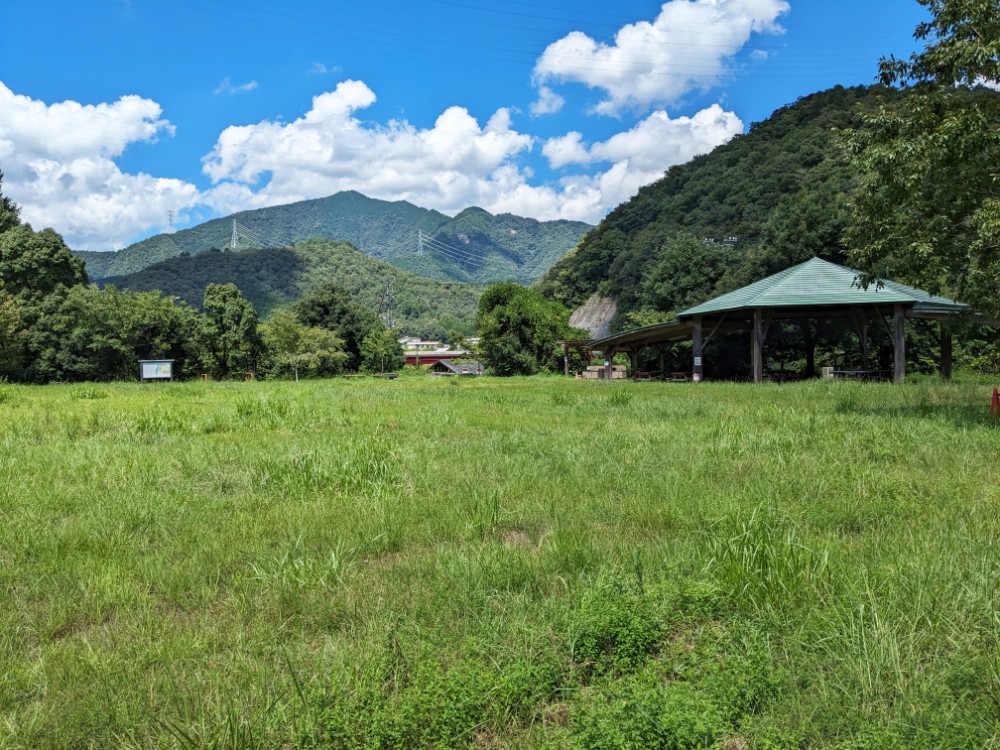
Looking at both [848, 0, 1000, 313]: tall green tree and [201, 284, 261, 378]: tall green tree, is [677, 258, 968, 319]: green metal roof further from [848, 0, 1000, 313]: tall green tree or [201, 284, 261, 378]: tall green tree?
[201, 284, 261, 378]: tall green tree

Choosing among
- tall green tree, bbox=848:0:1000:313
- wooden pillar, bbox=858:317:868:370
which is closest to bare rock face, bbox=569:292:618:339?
wooden pillar, bbox=858:317:868:370

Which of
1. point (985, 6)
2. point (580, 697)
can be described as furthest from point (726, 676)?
point (985, 6)

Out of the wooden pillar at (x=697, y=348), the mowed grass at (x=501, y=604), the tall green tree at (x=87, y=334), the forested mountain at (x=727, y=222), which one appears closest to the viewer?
the mowed grass at (x=501, y=604)

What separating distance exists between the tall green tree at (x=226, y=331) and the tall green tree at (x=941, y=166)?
166 feet

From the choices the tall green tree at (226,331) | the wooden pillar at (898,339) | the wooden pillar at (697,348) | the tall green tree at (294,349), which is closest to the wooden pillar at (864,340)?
the wooden pillar at (898,339)

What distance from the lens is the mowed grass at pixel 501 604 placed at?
1.88 metres

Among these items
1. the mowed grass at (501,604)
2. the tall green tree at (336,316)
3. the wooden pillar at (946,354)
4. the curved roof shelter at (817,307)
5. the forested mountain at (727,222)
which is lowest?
the mowed grass at (501,604)

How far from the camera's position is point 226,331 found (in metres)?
51.7

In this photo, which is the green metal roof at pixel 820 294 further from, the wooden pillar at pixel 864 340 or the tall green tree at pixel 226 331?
the tall green tree at pixel 226 331

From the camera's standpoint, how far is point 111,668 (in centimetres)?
223

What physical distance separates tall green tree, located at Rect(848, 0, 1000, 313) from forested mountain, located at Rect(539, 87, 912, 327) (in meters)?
28.6

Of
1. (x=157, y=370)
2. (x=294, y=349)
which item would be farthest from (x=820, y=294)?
(x=294, y=349)

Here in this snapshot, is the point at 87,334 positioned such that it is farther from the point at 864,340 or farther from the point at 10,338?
the point at 864,340

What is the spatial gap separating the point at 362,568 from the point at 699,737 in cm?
202
